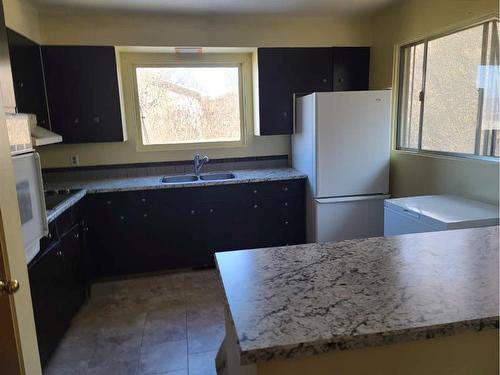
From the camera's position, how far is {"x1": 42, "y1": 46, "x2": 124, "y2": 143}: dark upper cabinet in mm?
3086

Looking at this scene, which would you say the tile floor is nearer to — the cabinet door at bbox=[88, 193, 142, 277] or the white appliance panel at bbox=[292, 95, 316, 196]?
the cabinet door at bbox=[88, 193, 142, 277]

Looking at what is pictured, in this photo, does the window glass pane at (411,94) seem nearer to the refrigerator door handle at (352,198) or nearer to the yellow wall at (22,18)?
the refrigerator door handle at (352,198)

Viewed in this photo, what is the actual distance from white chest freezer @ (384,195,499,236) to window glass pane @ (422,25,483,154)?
431mm

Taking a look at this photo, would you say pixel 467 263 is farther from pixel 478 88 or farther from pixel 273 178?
pixel 273 178

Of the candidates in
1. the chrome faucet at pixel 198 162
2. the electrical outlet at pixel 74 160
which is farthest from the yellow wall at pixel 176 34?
the chrome faucet at pixel 198 162

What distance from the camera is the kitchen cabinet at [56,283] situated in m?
1.94

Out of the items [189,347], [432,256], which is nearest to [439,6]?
[432,256]

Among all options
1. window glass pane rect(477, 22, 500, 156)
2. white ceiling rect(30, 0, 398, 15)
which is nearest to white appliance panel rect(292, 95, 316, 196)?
white ceiling rect(30, 0, 398, 15)

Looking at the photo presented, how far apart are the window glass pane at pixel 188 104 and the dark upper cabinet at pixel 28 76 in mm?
869

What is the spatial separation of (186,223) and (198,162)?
2.28ft

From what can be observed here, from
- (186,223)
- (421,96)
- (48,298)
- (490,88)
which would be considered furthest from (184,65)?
(490,88)

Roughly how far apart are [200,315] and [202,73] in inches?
93.4

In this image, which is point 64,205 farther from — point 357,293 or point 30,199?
point 357,293

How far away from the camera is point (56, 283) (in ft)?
7.23
